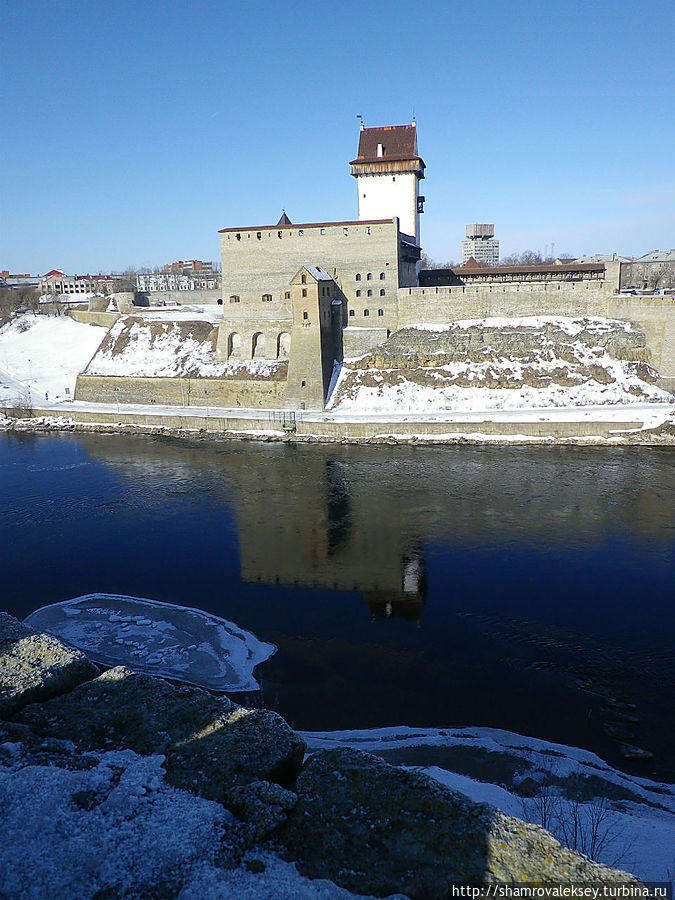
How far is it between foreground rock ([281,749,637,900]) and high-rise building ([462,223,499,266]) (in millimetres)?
75192

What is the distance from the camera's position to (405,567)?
10.5 meters

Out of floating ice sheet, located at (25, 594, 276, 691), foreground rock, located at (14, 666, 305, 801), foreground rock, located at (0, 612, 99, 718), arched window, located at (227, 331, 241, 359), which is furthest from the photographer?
arched window, located at (227, 331, 241, 359)

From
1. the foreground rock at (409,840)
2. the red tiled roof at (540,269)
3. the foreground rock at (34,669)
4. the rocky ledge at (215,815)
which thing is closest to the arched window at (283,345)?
the red tiled roof at (540,269)

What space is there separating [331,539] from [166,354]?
53.4 ft

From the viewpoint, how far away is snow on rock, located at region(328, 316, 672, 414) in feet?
65.9

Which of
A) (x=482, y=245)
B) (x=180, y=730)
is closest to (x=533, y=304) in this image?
(x=180, y=730)

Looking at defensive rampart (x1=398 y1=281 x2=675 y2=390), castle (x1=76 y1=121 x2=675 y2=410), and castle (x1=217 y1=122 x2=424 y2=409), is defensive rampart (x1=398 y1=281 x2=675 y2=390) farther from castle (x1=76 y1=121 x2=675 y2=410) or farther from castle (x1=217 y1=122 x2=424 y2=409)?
castle (x1=217 y1=122 x2=424 y2=409)

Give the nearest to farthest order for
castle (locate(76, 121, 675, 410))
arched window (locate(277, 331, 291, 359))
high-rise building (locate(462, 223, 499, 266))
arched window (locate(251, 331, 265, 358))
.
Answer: castle (locate(76, 121, 675, 410)) → arched window (locate(277, 331, 291, 359)) → arched window (locate(251, 331, 265, 358)) → high-rise building (locate(462, 223, 499, 266))

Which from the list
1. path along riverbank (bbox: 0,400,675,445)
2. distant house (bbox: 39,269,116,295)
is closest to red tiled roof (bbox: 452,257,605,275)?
Result: path along riverbank (bbox: 0,400,675,445)

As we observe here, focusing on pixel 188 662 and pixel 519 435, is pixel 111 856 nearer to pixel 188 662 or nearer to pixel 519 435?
pixel 188 662

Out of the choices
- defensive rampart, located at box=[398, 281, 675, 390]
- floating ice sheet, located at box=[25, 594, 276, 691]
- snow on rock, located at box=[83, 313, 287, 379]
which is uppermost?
defensive rampart, located at box=[398, 281, 675, 390]

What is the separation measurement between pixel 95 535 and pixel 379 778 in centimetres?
996

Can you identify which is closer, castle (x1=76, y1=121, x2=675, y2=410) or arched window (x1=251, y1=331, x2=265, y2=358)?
castle (x1=76, y1=121, x2=675, y2=410)

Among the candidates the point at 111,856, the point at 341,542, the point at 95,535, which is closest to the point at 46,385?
the point at 95,535
